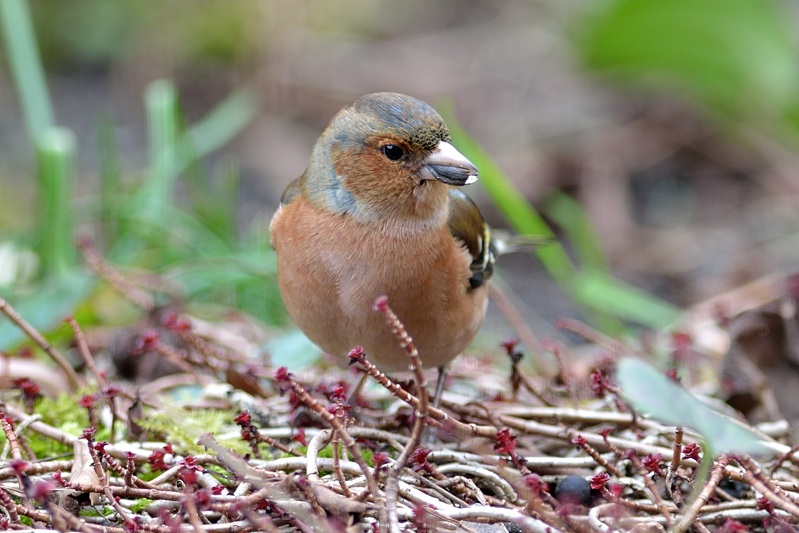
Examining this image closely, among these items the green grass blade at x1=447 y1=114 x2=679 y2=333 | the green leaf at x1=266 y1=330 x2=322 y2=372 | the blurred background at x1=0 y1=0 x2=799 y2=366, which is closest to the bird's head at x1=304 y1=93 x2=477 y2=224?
the green leaf at x1=266 y1=330 x2=322 y2=372

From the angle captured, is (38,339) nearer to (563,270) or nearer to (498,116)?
(563,270)

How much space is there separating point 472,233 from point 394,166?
1.42ft

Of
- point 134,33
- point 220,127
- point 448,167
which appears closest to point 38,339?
point 448,167

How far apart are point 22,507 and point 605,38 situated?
5630mm

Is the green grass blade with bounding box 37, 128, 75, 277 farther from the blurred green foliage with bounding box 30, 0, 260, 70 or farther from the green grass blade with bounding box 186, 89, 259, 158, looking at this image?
the blurred green foliage with bounding box 30, 0, 260, 70

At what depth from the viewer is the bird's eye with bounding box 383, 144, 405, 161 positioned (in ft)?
9.99

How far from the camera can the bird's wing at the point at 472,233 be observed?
3242 millimetres

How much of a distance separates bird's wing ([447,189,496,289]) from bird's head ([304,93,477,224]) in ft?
0.34

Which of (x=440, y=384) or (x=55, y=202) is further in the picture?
(x=55, y=202)

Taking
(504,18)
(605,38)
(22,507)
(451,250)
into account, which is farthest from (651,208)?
(22,507)

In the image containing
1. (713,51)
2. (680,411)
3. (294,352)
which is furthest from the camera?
(713,51)

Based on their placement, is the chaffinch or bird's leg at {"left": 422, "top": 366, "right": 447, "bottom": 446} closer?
the chaffinch

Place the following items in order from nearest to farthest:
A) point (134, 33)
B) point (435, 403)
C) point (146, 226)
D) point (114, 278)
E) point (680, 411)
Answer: point (680, 411) → point (435, 403) → point (114, 278) → point (146, 226) → point (134, 33)

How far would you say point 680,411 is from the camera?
204cm
